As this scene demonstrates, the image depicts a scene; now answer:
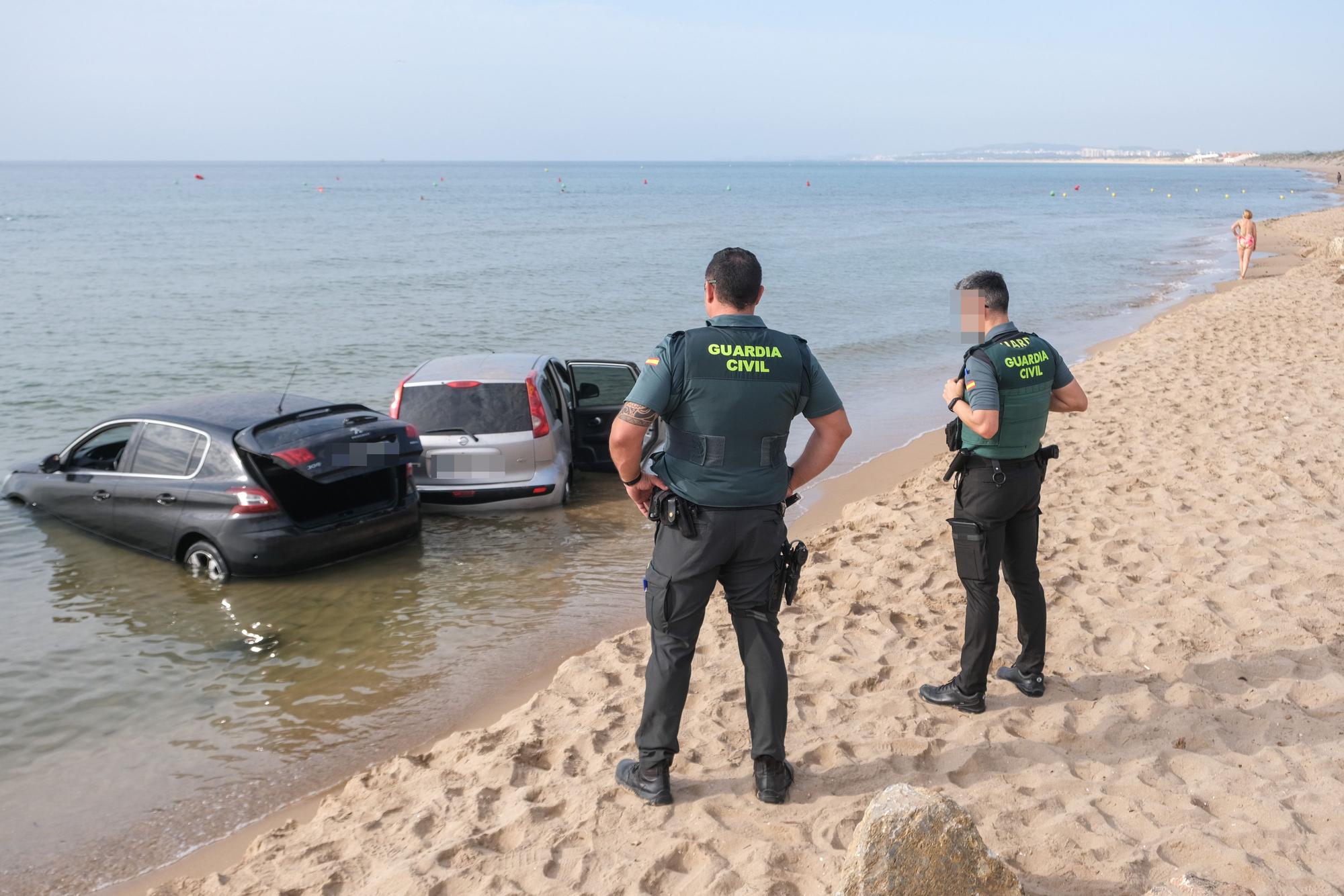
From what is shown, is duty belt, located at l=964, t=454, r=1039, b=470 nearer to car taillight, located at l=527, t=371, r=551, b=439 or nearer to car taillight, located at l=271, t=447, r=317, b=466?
car taillight, located at l=271, t=447, r=317, b=466

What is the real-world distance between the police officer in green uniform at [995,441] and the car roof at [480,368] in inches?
207

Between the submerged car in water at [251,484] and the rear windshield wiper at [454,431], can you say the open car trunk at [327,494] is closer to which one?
the submerged car in water at [251,484]

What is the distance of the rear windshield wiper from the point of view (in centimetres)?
864

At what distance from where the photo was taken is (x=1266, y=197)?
263ft

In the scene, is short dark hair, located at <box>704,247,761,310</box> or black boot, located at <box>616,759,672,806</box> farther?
black boot, located at <box>616,759,672,806</box>

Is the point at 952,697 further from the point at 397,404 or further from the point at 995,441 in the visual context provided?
the point at 397,404

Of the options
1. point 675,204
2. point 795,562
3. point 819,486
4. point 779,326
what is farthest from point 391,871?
point 675,204

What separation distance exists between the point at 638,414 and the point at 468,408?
542cm

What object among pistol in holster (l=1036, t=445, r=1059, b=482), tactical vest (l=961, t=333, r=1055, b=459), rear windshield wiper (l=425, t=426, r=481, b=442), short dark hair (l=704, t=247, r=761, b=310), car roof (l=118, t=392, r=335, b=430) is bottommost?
rear windshield wiper (l=425, t=426, r=481, b=442)

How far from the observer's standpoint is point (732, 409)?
3.55 metres

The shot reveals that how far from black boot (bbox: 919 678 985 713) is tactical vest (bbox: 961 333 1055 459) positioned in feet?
3.73

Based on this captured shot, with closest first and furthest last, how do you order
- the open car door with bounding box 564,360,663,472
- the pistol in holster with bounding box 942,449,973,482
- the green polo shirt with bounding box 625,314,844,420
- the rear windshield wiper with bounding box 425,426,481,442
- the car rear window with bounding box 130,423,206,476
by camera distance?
1. the green polo shirt with bounding box 625,314,844,420
2. the pistol in holster with bounding box 942,449,973,482
3. the car rear window with bounding box 130,423,206,476
4. the rear windshield wiper with bounding box 425,426,481,442
5. the open car door with bounding box 564,360,663,472

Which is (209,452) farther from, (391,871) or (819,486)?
(819,486)

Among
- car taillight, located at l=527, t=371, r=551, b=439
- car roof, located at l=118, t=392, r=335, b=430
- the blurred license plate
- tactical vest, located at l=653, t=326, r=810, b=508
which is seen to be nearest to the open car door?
car taillight, located at l=527, t=371, r=551, b=439
